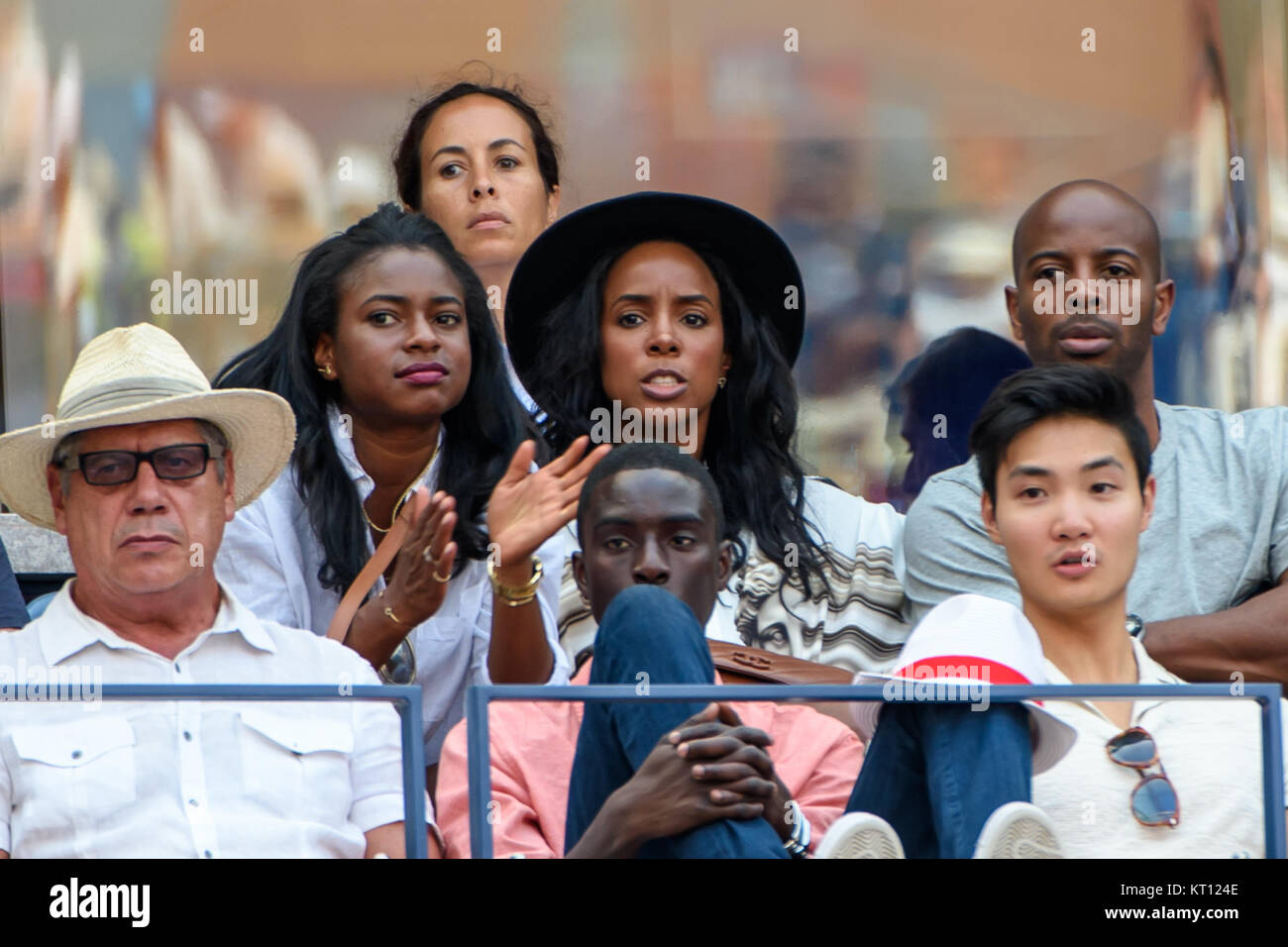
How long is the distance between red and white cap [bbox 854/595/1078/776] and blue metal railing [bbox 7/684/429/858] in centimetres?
71

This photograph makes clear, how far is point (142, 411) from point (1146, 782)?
1.86m

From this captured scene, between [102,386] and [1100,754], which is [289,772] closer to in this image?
[102,386]

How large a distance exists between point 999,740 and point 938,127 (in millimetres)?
3487

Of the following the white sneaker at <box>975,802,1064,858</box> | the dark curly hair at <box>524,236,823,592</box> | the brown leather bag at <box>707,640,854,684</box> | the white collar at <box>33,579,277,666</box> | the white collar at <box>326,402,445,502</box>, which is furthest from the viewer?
the dark curly hair at <box>524,236,823,592</box>

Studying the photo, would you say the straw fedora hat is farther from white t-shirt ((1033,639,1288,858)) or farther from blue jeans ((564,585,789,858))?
white t-shirt ((1033,639,1288,858))

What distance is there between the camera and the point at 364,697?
3.48 m

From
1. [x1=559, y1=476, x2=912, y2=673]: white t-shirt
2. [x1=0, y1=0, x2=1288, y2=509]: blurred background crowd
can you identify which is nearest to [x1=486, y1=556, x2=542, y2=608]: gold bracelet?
[x1=559, y1=476, x2=912, y2=673]: white t-shirt

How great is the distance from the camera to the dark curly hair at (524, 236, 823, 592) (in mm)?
5121

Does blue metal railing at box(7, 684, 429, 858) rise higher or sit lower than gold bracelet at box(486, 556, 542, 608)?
lower

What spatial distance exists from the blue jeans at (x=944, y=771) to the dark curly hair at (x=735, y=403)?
148 centimetres

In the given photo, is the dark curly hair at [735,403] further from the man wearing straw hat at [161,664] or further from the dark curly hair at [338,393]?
the man wearing straw hat at [161,664]

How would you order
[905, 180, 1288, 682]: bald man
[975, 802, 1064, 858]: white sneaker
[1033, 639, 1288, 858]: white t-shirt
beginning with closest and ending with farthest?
1. [975, 802, 1064, 858]: white sneaker
2. [1033, 639, 1288, 858]: white t-shirt
3. [905, 180, 1288, 682]: bald man

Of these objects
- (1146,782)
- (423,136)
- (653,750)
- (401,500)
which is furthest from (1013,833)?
(423,136)

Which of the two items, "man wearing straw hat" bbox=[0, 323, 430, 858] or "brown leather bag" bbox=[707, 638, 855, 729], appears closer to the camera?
"man wearing straw hat" bbox=[0, 323, 430, 858]
